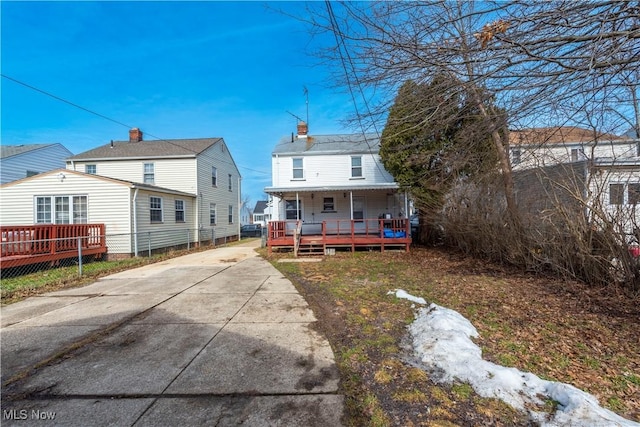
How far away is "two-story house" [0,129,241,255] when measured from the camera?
41.2 ft

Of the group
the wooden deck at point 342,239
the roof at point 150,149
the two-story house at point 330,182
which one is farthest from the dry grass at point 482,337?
the roof at point 150,149

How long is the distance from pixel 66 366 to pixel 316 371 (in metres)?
2.59

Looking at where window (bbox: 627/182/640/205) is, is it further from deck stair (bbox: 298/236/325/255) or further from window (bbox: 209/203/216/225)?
window (bbox: 209/203/216/225)

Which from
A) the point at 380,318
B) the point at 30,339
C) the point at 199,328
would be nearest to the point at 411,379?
the point at 380,318

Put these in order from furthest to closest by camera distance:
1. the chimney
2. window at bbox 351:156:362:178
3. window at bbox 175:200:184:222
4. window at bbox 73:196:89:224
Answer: the chimney < window at bbox 351:156:362:178 < window at bbox 175:200:184:222 < window at bbox 73:196:89:224

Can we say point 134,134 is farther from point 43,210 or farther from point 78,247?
point 78,247

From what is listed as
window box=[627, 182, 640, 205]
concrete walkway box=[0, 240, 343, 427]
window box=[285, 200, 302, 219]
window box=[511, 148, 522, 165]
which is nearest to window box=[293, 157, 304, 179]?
window box=[285, 200, 302, 219]

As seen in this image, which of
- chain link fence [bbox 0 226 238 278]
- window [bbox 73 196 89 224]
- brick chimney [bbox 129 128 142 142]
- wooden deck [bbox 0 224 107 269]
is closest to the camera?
wooden deck [bbox 0 224 107 269]

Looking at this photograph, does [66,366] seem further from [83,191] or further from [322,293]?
[83,191]

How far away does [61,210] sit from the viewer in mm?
12836

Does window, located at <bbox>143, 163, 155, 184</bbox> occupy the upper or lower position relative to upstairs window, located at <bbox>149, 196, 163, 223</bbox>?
upper

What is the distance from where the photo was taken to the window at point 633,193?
15.8ft

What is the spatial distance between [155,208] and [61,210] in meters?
3.47

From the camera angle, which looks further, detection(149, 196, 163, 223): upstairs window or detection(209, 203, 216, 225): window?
detection(209, 203, 216, 225): window
